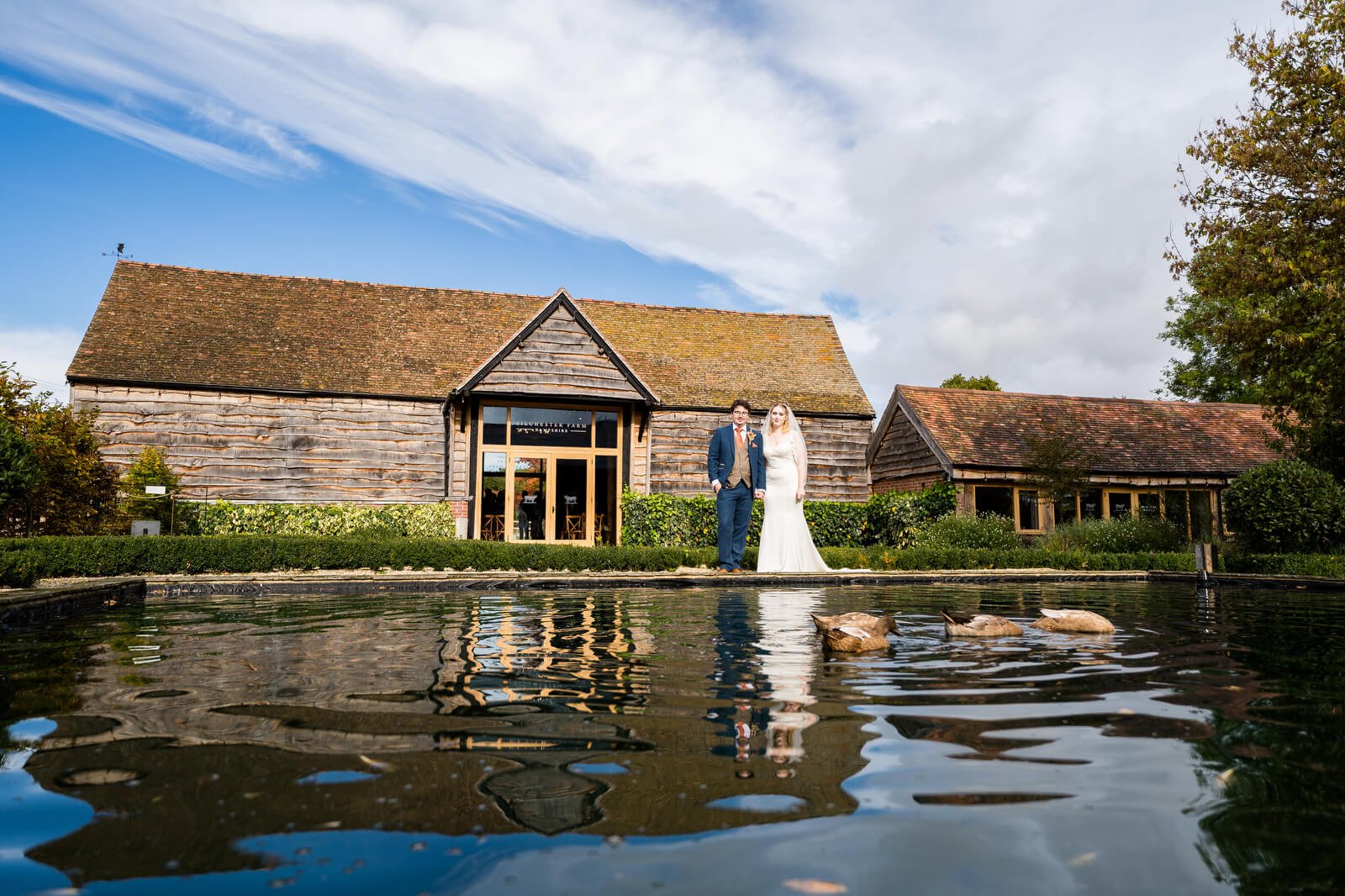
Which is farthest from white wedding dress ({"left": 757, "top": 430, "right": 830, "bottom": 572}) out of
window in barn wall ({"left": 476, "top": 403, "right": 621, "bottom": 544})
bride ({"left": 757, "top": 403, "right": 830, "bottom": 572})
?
window in barn wall ({"left": 476, "top": 403, "right": 621, "bottom": 544})

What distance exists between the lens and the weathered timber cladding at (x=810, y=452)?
2384cm

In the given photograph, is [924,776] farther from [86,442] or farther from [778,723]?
[86,442]

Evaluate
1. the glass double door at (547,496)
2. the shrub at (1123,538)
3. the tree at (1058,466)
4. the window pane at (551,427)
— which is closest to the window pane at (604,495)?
the glass double door at (547,496)

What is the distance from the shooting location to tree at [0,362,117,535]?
16812mm

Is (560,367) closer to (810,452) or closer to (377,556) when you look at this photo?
(810,452)

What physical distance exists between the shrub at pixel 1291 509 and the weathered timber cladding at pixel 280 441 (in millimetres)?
18560

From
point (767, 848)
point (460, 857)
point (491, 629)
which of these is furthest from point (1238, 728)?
point (491, 629)

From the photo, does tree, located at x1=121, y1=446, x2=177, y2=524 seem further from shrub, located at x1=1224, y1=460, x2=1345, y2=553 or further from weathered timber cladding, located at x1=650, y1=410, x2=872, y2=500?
shrub, located at x1=1224, y1=460, x2=1345, y2=553

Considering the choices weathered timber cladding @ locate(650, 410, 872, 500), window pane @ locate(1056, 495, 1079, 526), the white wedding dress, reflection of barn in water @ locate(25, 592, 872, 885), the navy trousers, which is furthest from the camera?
window pane @ locate(1056, 495, 1079, 526)

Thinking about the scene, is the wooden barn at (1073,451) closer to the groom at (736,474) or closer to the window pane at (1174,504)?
the window pane at (1174,504)

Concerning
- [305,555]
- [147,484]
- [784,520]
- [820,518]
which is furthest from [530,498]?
[784,520]

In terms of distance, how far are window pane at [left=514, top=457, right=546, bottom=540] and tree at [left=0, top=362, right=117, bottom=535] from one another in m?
8.98

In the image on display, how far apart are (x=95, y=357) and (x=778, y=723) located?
22.3 meters

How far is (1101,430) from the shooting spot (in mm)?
28359
